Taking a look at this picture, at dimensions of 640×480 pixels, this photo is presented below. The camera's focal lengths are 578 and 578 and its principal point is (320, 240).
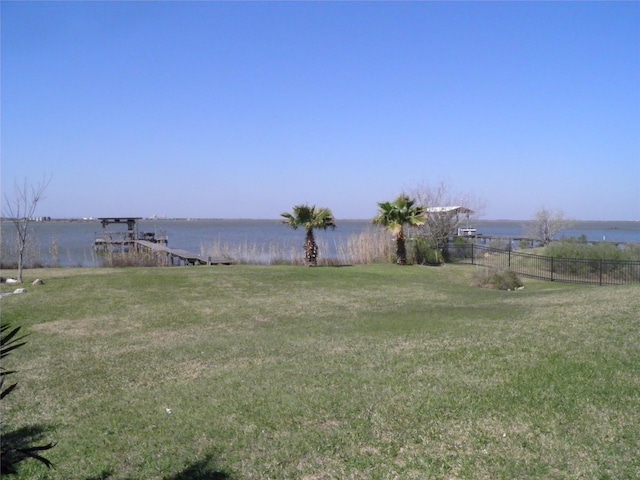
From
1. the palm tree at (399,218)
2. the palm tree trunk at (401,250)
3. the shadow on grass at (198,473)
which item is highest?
the palm tree at (399,218)

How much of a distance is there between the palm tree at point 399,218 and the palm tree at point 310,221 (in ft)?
7.93

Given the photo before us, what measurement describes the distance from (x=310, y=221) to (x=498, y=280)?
9.23m

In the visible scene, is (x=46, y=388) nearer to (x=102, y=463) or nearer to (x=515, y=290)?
(x=102, y=463)

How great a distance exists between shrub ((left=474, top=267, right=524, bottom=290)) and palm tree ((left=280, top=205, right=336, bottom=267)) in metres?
7.63

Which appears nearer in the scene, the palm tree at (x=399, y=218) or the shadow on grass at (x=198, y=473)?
the shadow on grass at (x=198, y=473)

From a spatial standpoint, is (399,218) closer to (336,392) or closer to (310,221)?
(310,221)

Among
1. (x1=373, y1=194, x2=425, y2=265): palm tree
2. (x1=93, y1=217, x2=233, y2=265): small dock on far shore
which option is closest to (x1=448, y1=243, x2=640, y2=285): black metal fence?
(x1=373, y1=194, x2=425, y2=265): palm tree

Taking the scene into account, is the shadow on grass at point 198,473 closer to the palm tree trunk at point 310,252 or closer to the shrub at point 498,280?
the shrub at point 498,280

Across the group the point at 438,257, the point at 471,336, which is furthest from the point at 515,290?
the point at 471,336

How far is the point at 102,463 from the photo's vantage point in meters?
5.00

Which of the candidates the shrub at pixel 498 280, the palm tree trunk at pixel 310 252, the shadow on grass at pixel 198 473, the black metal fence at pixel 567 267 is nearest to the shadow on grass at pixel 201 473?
the shadow on grass at pixel 198 473

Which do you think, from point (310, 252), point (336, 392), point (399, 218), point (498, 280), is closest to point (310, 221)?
point (310, 252)

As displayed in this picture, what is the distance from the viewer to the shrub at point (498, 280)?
19797mm

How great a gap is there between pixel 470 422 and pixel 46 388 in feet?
17.8
